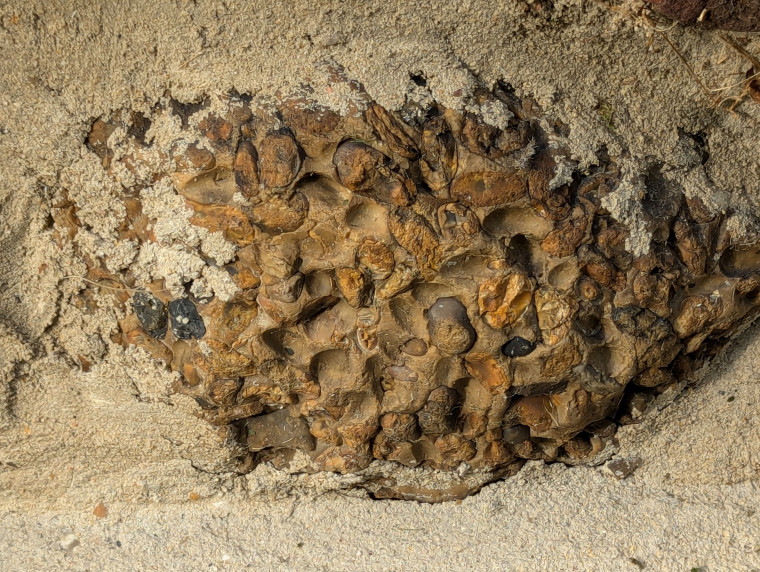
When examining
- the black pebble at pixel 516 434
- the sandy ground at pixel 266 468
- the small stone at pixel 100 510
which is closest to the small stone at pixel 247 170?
the sandy ground at pixel 266 468

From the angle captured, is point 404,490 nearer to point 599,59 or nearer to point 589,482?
point 589,482

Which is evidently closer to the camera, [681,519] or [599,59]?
[599,59]

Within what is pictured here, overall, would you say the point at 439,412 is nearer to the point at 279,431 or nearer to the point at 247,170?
the point at 279,431

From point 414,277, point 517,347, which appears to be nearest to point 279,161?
point 414,277

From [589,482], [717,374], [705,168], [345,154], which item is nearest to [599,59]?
[705,168]

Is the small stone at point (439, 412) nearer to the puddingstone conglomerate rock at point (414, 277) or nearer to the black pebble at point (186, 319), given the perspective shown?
the puddingstone conglomerate rock at point (414, 277)

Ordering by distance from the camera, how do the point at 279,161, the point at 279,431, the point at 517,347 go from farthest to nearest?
1. the point at 279,431
2. the point at 517,347
3. the point at 279,161
